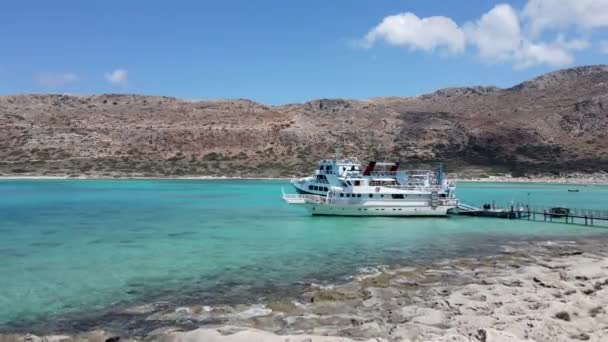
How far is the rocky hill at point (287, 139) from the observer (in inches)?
5576

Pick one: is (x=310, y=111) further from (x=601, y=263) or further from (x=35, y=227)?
(x=601, y=263)

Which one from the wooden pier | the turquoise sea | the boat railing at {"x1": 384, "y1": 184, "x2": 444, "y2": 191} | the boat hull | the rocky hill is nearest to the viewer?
the turquoise sea

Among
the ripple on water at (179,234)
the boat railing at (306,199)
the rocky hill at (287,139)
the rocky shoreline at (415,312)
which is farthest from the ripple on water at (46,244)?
the rocky hill at (287,139)

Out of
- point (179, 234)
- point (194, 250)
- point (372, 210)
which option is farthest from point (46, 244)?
point (372, 210)

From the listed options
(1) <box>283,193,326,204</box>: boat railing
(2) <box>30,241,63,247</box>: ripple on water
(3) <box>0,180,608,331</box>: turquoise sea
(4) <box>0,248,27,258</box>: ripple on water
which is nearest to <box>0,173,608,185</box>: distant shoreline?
(3) <box>0,180,608,331</box>: turquoise sea

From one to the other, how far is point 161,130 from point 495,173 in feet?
297

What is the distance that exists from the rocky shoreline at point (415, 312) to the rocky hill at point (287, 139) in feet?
366

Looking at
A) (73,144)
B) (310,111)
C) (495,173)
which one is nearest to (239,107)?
(310,111)

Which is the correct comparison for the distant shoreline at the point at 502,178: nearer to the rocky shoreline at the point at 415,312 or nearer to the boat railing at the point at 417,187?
the boat railing at the point at 417,187

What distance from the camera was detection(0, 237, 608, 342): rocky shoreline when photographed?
15133mm

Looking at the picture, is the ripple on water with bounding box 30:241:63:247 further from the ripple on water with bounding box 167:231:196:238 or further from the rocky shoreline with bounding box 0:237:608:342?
the rocky shoreline with bounding box 0:237:608:342

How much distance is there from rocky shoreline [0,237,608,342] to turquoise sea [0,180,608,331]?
76.3 inches

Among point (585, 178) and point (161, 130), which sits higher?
point (161, 130)

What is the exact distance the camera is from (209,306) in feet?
64.5
